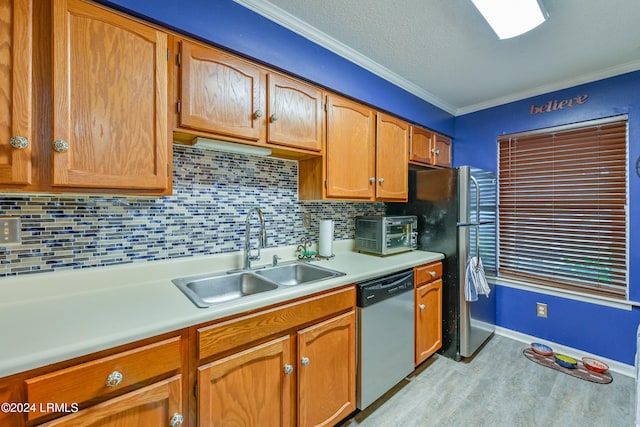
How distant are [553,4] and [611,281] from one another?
2.11m

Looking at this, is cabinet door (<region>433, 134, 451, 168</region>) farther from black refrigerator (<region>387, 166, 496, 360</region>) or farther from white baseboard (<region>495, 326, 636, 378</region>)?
white baseboard (<region>495, 326, 636, 378</region>)

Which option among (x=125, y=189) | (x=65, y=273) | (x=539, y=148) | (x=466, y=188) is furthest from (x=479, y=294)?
(x=65, y=273)

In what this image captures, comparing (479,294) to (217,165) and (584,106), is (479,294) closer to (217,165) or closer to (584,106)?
(584,106)

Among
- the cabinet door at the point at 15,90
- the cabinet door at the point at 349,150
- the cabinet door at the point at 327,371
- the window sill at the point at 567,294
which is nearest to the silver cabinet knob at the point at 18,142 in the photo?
the cabinet door at the point at 15,90

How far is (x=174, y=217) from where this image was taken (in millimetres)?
1537

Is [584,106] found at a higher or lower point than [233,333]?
higher

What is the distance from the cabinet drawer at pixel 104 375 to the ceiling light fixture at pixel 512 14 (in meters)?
2.08

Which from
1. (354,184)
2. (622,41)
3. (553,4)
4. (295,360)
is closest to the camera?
(295,360)

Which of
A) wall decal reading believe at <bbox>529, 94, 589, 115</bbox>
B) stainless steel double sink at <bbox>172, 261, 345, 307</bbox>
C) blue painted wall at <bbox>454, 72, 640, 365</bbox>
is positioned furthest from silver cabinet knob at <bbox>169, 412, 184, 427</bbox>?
wall decal reading believe at <bbox>529, 94, 589, 115</bbox>

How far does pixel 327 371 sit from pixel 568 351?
230cm

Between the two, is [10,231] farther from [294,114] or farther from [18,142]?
[294,114]

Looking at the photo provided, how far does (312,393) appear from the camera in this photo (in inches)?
54.5

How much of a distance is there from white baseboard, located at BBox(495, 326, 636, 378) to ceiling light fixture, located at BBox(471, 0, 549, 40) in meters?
2.53

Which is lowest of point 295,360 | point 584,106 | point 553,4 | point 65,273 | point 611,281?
point 295,360
